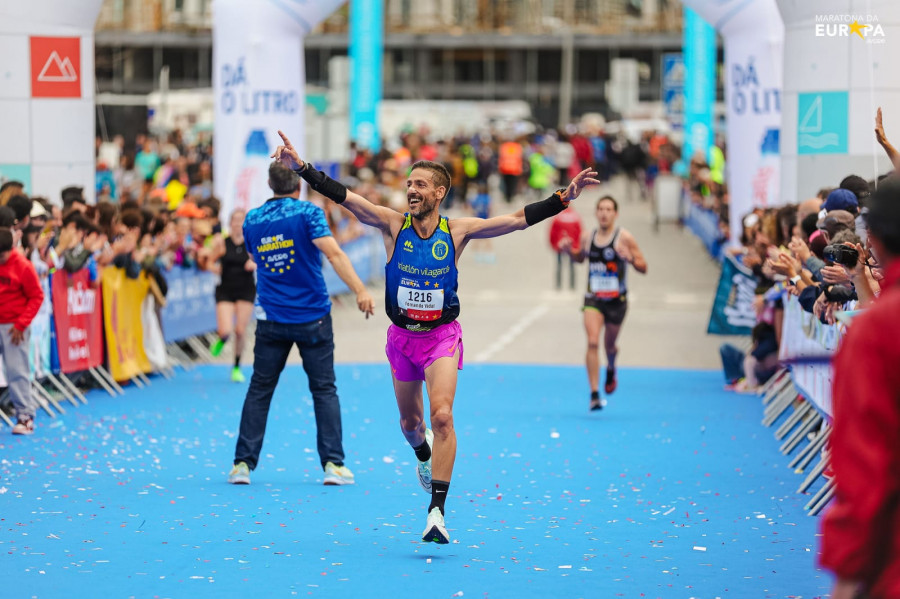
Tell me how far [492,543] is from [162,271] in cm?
847

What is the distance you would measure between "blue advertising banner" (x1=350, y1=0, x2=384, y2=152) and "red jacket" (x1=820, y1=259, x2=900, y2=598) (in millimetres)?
30640

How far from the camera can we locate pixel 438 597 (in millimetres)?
6395

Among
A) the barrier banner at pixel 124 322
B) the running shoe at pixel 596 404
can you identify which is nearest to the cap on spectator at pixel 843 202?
the running shoe at pixel 596 404

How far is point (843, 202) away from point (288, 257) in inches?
139

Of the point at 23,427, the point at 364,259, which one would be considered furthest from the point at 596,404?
the point at 364,259

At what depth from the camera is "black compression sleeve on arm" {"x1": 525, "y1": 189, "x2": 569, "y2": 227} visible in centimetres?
740

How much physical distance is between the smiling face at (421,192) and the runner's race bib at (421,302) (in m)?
0.39

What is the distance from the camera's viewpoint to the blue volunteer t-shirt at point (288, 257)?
908 cm

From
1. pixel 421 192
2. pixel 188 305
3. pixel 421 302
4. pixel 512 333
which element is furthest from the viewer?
pixel 512 333

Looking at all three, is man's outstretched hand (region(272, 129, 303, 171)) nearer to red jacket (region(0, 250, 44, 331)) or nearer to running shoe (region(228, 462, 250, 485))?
running shoe (region(228, 462, 250, 485))

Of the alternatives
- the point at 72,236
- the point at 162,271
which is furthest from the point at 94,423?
the point at 162,271

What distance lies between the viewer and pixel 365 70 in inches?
1325

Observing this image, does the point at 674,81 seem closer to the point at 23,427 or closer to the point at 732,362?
the point at 732,362

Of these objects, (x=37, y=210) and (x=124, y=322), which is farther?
(x=124, y=322)
